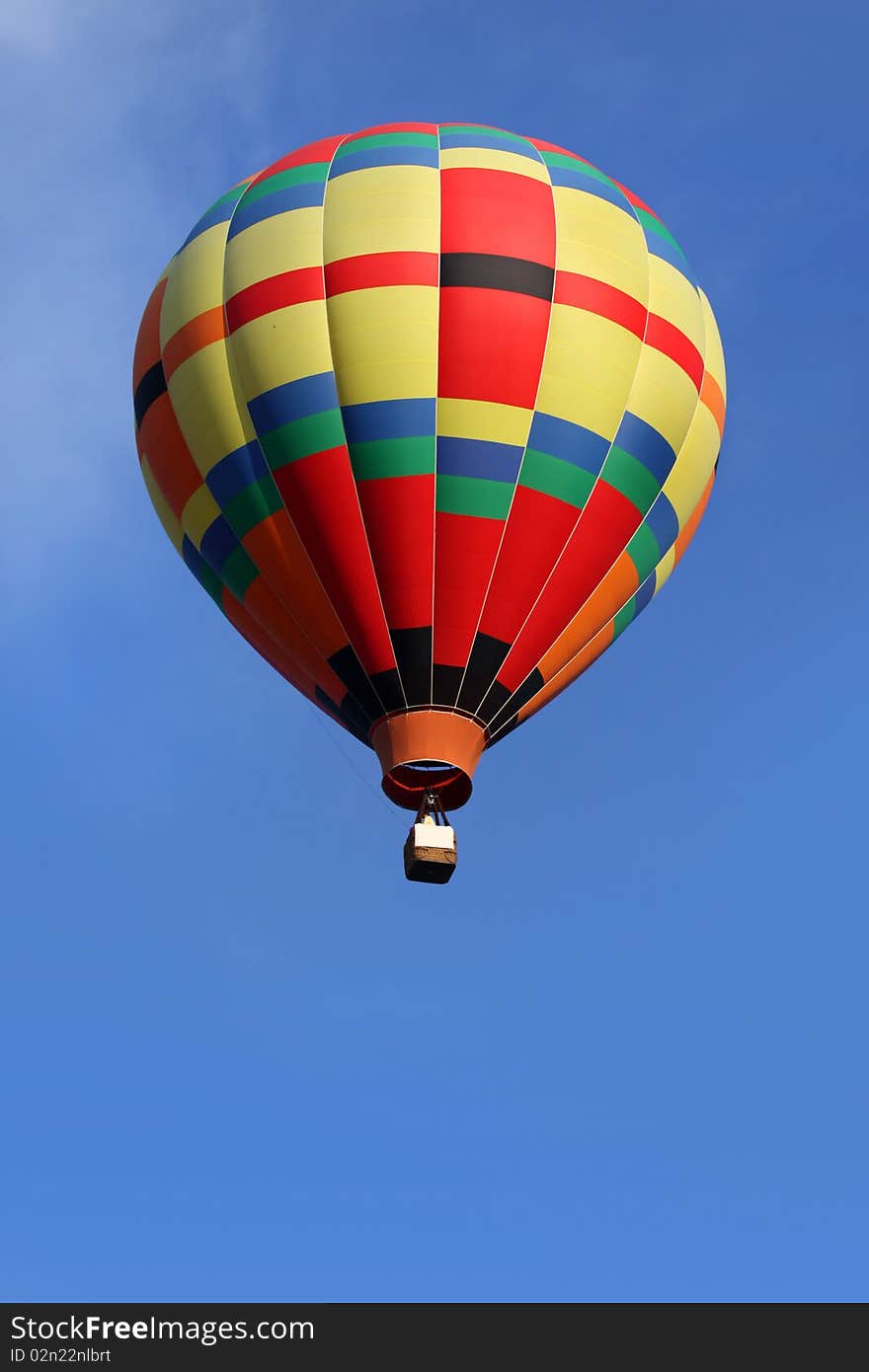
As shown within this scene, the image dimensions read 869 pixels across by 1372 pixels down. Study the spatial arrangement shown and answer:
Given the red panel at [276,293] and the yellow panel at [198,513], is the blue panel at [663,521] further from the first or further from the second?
the yellow panel at [198,513]

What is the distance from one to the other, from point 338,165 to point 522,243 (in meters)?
1.86

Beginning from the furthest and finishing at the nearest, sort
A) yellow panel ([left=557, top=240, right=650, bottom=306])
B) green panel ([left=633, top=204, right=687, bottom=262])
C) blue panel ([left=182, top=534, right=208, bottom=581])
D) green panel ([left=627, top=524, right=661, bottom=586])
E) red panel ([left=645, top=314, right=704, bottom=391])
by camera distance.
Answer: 1. green panel ([left=633, top=204, right=687, bottom=262])
2. blue panel ([left=182, top=534, right=208, bottom=581])
3. green panel ([left=627, top=524, right=661, bottom=586])
4. red panel ([left=645, top=314, right=704, bottom=391])
5. yellow panel ([left=557, top=240, right=650, bottom=306])

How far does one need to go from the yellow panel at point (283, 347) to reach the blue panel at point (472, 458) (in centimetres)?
120

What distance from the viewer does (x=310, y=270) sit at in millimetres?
18641

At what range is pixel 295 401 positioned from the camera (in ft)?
60.4

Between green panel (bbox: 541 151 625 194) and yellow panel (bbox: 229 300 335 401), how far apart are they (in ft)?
9.01

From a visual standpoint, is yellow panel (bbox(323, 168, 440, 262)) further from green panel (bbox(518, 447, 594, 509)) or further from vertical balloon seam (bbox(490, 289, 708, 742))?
vertical balloon seam (bbox(490, 289, 708, 742))

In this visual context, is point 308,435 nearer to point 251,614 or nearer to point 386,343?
point 386,343

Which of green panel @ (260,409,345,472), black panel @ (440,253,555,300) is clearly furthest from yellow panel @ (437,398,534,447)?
black panel @ (440,253,555,300)

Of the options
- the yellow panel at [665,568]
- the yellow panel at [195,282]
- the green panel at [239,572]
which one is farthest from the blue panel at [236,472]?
the yellow panel at [665,568]

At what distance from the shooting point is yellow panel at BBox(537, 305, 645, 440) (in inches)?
726

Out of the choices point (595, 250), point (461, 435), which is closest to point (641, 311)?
point (595, 250)

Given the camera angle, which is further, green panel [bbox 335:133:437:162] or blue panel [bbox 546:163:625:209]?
blue panel [bbox 546:163:625:209]

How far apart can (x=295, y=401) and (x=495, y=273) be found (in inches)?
76.9
